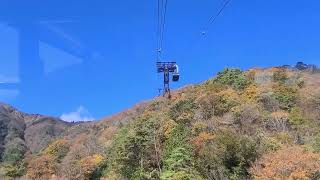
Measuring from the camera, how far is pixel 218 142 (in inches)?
1719

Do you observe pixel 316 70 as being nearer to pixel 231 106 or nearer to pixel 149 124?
pixel 231 106

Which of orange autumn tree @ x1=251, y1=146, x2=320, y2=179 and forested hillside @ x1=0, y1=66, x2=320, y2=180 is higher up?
forested hillside @ x1=0, y1=66, x2=320, y2=180

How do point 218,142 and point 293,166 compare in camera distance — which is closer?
point 293,166

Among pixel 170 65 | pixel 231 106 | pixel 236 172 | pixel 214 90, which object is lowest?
pixel 236 172

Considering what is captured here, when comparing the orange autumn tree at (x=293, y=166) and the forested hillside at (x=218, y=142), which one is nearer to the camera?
the orange autumn tree at (x=293, y=166)

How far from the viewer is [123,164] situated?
53.8m

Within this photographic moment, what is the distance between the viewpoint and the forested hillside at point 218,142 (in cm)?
4053

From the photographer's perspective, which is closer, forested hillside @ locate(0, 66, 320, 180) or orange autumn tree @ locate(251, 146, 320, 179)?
orange autumn tree @ locate(251, 146, 320, 179)

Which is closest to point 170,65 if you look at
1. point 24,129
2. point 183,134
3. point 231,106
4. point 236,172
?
point 236,172

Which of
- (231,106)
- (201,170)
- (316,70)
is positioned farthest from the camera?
(316,70)

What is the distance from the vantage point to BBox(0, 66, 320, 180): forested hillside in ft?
133

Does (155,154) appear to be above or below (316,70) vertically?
below

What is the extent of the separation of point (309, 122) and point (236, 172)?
2497 centimetres

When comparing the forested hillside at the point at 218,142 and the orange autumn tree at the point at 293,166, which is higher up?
the forested hillside at the point at 218,142
